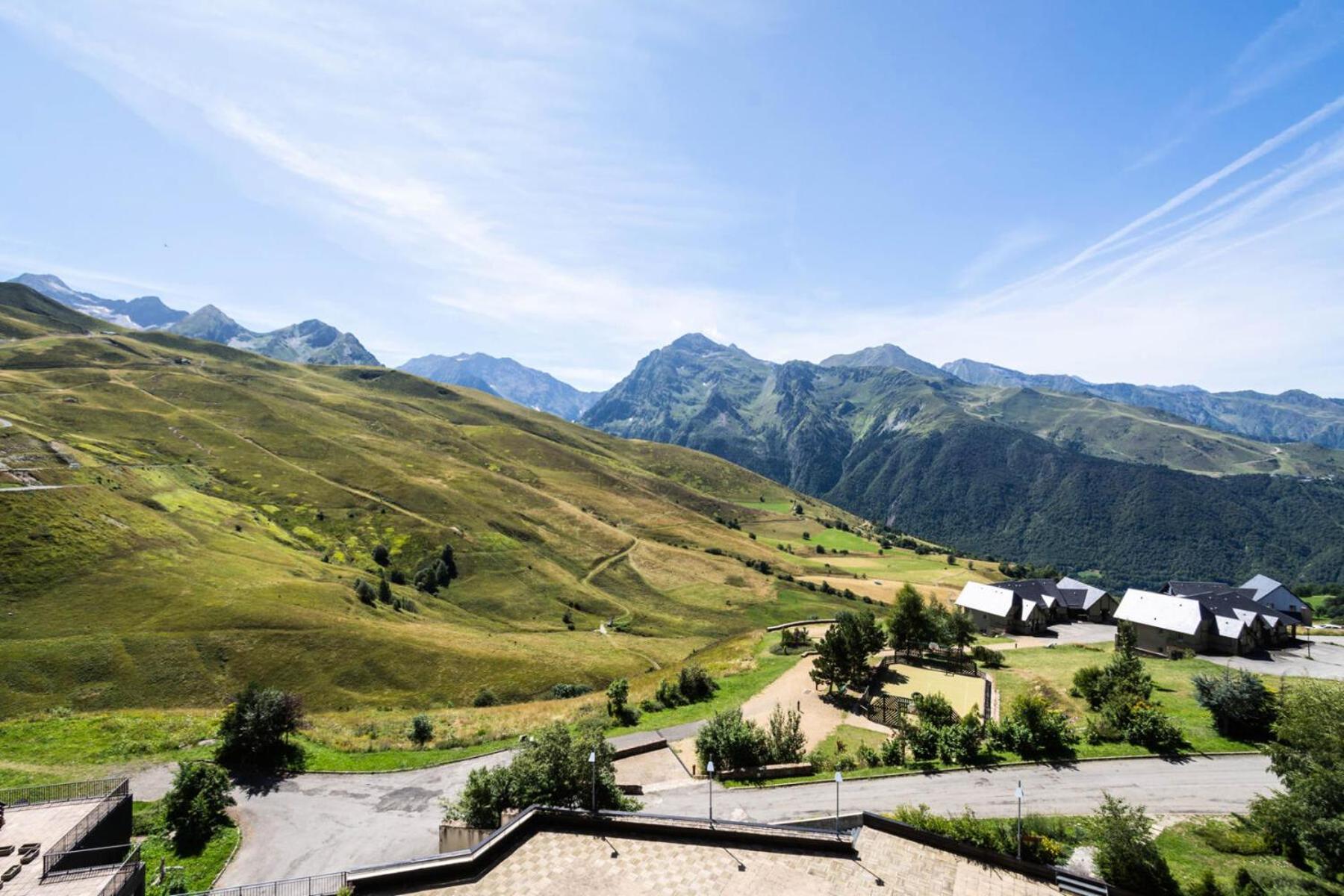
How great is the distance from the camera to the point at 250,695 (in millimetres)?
38156

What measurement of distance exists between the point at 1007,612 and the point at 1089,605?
16.1 metres

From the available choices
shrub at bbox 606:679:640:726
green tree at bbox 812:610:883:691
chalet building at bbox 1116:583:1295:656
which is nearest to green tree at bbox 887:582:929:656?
green tree at bbox 812:610:883:691

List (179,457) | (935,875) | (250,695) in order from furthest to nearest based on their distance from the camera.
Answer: (179,457), (250,695), (935,875)

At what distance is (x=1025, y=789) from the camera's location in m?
30.6

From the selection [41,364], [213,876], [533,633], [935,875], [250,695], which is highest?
[41,364]

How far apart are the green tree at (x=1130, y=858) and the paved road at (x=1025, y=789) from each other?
675 cm

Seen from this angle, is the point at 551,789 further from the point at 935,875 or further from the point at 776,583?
the point at 776,583

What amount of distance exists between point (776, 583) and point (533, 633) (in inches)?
2683

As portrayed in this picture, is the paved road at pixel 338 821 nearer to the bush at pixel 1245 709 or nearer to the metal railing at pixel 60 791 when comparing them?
the metal railing at pixel 60 791

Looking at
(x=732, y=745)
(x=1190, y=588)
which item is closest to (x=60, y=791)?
(x=732, y=745)

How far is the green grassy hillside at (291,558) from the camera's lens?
5744cm

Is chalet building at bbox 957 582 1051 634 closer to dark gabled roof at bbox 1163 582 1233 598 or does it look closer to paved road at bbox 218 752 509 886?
dark gabled roof at bbox 1163 582 1233 598

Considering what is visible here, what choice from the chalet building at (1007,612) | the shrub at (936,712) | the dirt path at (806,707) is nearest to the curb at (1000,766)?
the shrub at (936,712)

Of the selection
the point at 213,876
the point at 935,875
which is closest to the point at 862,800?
the point at 935,875
